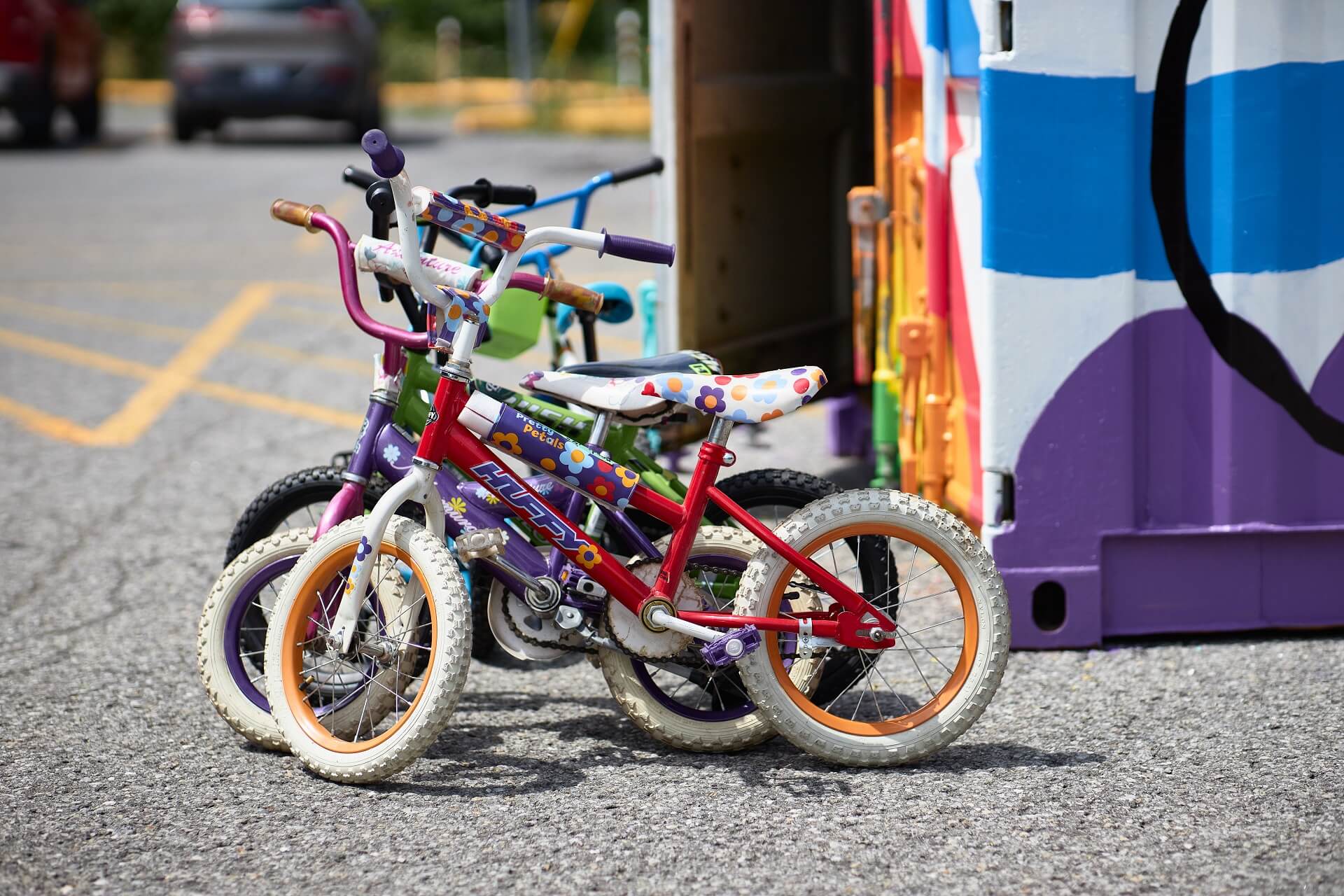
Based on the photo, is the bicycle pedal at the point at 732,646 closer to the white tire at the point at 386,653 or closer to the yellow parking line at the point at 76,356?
the white tire at the point at 386,653

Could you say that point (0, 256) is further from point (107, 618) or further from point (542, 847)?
point (542, 847)

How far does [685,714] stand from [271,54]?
587 inches

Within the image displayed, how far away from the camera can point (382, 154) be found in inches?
128

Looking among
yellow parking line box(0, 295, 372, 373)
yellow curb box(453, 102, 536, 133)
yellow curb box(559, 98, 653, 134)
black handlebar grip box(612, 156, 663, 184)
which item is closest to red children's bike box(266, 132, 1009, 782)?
black handlebar grip box(612, 156, 663, 184)

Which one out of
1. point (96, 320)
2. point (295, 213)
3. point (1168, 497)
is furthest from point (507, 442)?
point (96, 320)

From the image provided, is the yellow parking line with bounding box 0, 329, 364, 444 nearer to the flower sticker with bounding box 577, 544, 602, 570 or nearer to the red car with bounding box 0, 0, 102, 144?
the flower sticker with bounding box 577, 544, 602, 570

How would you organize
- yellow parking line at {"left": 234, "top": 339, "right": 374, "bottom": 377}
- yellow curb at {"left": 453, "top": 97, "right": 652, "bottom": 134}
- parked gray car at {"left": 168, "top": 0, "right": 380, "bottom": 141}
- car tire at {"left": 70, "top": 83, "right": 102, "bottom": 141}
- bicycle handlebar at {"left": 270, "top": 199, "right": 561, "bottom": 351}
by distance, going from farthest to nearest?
yellow curb at {"left": 453, "top": 97, "right": 652, "bottom": 134}, car tire at {"left": 70, "top": 83, "right": 102, "bottom": 141}, parked gray car at {"left": 168, "top": 0, "right": 380, "bottom": 141}, yellow parking line at {"left": 234, "top": 339, "right": 374, "bottom": 377}, bicycle handlebar at {"left": 270, "top": 199, "right": 561, "bottom": 351}

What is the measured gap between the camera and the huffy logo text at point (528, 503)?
3.60 metres

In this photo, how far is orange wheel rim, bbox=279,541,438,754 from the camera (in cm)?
356

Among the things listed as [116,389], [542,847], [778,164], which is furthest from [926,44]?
[116,389]

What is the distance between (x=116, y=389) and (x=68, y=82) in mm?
11275

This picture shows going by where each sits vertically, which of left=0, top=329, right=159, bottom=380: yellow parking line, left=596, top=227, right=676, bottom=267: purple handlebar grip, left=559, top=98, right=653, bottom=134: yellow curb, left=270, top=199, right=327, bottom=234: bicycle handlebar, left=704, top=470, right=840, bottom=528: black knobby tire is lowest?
left=0, top=329, right=159, bottom=380: yellow parking line

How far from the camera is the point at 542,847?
10.8ft

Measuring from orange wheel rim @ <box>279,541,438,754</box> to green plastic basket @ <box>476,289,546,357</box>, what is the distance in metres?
0.63
